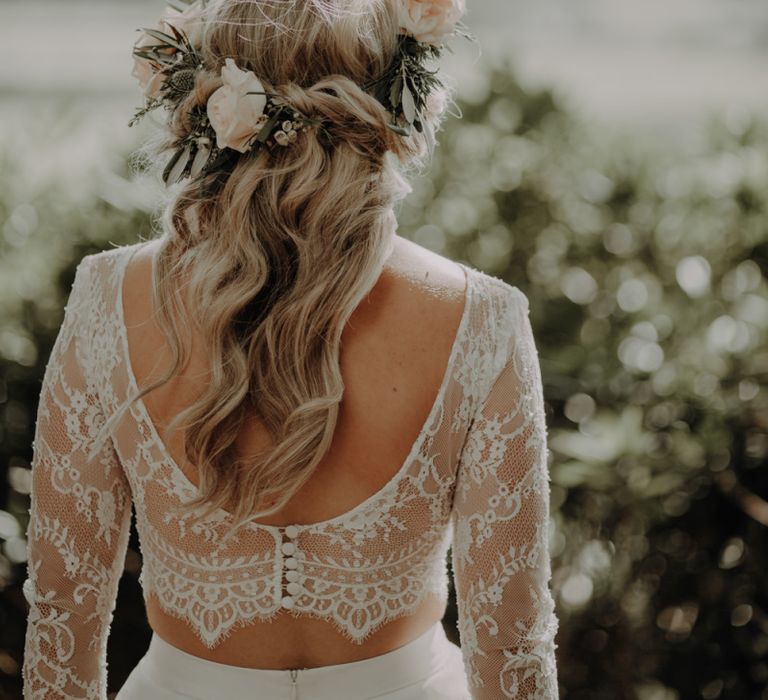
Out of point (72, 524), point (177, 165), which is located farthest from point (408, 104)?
point (72, 524)

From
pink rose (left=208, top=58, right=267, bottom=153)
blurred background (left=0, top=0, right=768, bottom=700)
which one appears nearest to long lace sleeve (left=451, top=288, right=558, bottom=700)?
pink rose (left=208, top=58, right=267, bottom=153)

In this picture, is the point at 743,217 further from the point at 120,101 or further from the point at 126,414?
the point at 120,101

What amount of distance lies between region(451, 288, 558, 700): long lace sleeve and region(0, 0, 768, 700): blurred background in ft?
3.25

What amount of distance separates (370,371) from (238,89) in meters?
0.41

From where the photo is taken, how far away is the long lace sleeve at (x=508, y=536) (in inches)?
52.8

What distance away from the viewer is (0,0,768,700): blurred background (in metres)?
2.40

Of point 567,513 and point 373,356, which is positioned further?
point 567,513

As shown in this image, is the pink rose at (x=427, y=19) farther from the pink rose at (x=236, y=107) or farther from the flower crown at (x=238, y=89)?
the pink rose at (x=236, y=107)

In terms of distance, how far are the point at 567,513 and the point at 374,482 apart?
4.15 ft

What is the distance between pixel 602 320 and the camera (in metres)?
2.58

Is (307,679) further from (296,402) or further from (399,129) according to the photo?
(399,129)

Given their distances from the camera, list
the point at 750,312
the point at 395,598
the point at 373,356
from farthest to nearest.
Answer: the point at 750,312 → the point at 395,598 → the point at 373,356

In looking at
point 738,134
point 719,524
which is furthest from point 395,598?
point 738,134

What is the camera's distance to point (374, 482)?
132 cm
